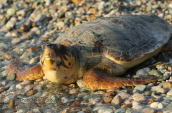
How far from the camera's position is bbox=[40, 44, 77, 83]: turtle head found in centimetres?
333

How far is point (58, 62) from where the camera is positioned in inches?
136

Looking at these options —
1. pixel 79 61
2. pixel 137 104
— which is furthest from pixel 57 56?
pixel 137 104

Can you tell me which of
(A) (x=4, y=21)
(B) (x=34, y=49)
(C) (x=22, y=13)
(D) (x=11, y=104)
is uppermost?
(C) (x=22, y=13)

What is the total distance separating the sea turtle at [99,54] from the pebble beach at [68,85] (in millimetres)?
174

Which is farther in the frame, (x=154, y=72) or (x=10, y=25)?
(x=10, y=25)

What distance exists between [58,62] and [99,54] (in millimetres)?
875

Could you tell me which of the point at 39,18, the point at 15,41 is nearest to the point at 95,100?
the point at 15,41

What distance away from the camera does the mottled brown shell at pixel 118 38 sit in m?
3.91

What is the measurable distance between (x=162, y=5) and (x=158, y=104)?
6.64 metres

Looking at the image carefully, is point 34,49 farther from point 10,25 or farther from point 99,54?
point 10,25

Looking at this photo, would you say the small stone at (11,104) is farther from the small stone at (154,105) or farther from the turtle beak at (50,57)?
the small stone at (154,105)

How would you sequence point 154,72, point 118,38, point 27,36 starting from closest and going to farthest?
point 154,72, point 118,38, point 27,36

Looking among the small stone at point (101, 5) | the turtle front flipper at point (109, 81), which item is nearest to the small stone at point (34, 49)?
the turtle front flipper at point (109, 81)

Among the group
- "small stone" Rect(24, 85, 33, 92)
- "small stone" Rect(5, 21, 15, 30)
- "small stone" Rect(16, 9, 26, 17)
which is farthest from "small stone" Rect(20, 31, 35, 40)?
"small stone" Rect(24, 85, 33, 92)
